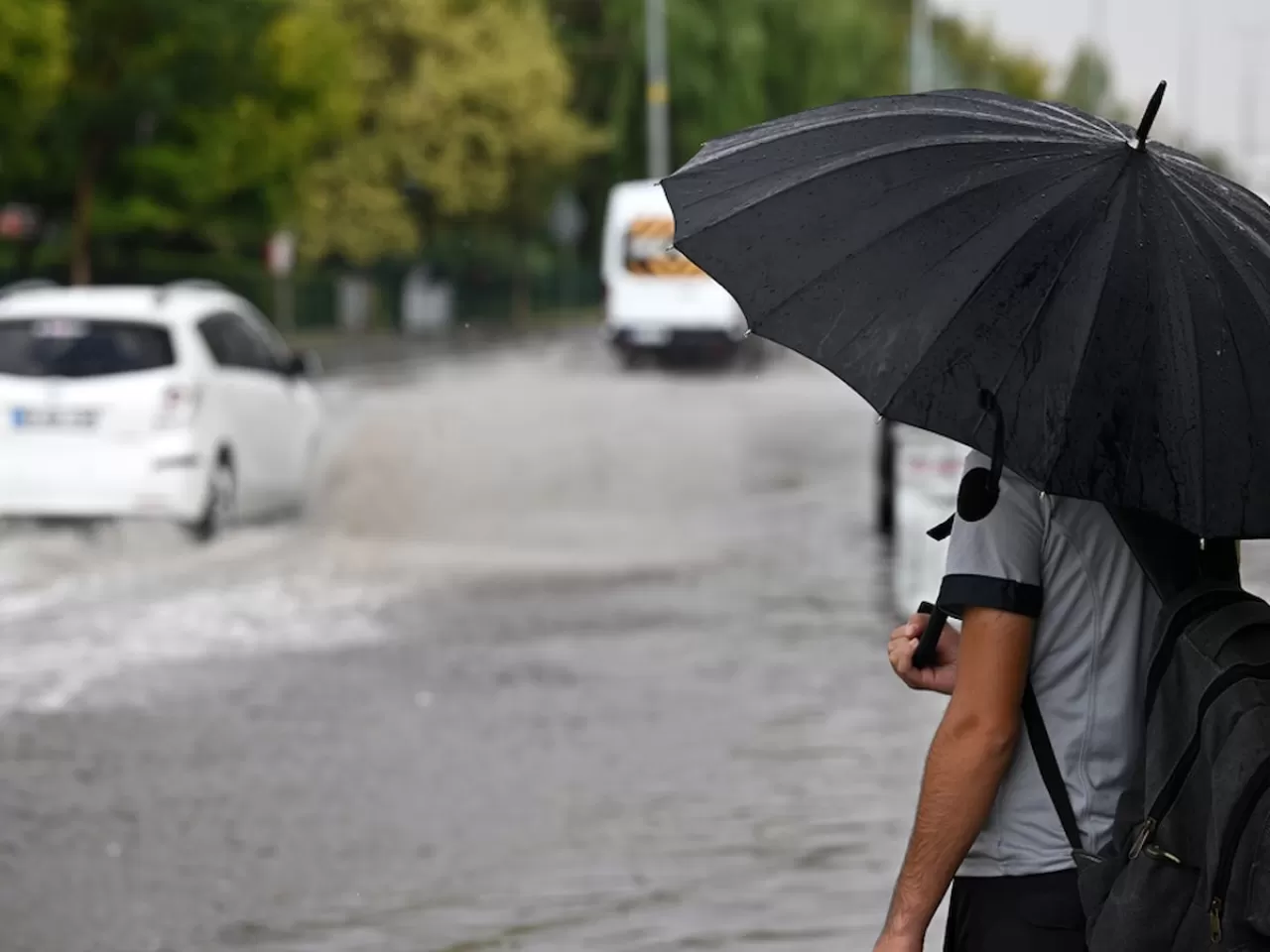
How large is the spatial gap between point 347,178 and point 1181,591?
61.1 m

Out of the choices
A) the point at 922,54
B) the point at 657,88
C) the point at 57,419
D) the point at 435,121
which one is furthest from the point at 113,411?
the point at 922,54

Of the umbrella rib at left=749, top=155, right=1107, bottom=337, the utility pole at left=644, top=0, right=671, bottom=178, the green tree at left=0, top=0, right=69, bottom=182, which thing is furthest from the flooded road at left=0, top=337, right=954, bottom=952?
the utility pole at left=644, top=0, right=671, bottom=178

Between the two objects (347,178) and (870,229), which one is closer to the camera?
(870,229)

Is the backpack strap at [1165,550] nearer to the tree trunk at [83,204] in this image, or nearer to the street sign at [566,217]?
the tree trunk at [83,204]

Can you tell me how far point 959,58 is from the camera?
139m

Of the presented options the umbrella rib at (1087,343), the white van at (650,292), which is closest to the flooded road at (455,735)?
the umbrella rib at (1087,343)

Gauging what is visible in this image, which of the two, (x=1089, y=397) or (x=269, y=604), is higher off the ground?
(x=1089, y=397)

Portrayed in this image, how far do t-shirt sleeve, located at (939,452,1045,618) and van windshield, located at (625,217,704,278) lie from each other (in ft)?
129

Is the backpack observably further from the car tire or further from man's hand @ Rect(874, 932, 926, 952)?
the car tire

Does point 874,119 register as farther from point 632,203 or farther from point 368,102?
point 368,102

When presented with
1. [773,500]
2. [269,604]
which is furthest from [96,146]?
[269,604]

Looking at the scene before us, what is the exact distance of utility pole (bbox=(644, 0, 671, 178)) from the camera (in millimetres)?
63781

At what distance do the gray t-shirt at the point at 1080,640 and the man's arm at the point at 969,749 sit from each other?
0.20 ft

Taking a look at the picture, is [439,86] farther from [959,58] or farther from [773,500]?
[959,58]
